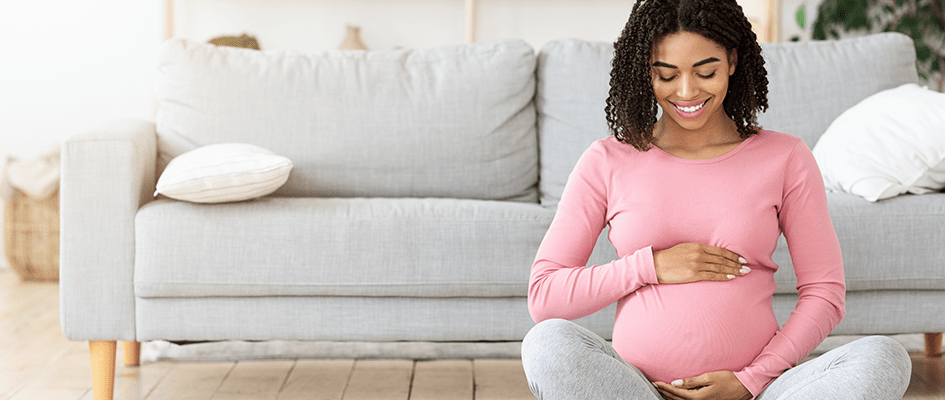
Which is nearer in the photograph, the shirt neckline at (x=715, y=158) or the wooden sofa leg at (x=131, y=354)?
the shirt neckline at (x=715, y=158)

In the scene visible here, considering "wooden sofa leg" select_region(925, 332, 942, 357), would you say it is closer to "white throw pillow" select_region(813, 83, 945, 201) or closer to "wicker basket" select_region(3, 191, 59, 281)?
"white throw pillow" select_region(813, 83, 945, 201)

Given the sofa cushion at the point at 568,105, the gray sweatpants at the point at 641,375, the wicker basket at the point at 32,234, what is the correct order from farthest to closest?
1. the wicker basket at the point at 32,234
2. the sofa cushion at the point at 568,105
3. the gray sweatpants at the point at 641,375

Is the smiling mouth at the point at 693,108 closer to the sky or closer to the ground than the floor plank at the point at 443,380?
closer to the sky

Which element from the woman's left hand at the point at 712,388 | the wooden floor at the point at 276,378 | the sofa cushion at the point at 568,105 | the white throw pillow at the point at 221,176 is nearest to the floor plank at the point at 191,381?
the wooden floor at the point at 276,378

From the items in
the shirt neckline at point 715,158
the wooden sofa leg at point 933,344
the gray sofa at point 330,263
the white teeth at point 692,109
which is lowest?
the wooden sofa leg at point 933,344

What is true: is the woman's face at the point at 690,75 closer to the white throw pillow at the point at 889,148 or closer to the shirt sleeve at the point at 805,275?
the shirt sleeve at the point at 805,275

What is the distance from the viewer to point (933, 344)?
6.35 feet

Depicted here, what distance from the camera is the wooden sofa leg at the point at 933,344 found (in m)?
1.93

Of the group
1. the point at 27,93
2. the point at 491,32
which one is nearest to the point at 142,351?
the point at 27,93

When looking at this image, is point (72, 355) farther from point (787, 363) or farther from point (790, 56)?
point (790, 56)

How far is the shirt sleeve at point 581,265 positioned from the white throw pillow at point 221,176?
0.78 m

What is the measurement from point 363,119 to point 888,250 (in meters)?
1.25

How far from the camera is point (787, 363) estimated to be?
3.20 ft

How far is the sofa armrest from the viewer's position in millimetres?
1566
